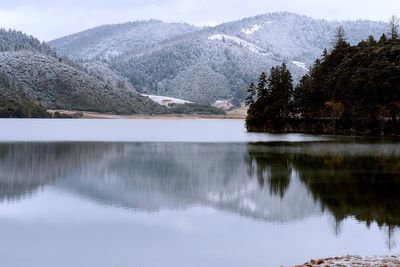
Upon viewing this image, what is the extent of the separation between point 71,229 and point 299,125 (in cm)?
10358

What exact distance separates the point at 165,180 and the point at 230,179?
4.79 metres

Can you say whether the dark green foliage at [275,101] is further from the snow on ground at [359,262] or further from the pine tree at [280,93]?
the snow on ground at [359,262]

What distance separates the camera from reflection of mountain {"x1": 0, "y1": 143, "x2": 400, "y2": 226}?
31.1 metres

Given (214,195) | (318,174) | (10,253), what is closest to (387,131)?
(318,174)

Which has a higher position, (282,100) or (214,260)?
(282,100)

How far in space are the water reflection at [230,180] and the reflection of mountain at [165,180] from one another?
0.05 m

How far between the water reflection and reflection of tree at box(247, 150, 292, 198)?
7 cm

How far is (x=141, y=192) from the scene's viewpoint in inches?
1409

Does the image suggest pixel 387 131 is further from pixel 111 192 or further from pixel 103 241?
pixel 103 241

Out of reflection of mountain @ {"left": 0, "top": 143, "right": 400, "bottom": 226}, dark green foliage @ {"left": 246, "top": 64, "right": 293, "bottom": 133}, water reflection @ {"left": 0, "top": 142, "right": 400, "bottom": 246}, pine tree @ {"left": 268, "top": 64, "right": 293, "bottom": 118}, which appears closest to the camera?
water reflection @ {"left": 0, "top": 142, "right": 400, "bottom": 246}

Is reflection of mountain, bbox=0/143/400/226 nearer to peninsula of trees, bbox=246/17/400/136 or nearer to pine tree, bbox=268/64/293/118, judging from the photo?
peninsula of trees, bbox=246/17/400/136

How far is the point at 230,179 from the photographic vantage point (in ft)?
142

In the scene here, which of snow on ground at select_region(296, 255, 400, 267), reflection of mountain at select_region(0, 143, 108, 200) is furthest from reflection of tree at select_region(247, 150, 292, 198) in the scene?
snow on ground at select_region(296, 255, 400, 267)

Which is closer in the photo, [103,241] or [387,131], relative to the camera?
[103,241]
